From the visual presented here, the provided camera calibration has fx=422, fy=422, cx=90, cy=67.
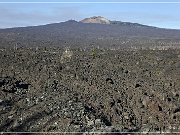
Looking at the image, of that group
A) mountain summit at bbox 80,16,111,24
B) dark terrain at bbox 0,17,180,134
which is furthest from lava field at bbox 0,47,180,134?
mountain summit at bbox 80,16,111,24

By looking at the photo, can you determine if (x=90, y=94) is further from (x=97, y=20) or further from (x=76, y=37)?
(x=97, y=20)

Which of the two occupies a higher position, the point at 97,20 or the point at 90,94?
the point at 97,20

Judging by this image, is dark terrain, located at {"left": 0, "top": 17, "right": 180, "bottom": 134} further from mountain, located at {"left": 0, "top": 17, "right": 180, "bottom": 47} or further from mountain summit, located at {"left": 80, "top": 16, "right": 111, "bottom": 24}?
mountain summit, located at {"left": 80, "top": 16, "right": 111, "bottom": 24}

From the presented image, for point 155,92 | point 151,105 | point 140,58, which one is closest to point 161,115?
point 151,105

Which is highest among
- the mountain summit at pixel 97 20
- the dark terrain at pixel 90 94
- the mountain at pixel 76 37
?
the mountain summit at pixel 97 20

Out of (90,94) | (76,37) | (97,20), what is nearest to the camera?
(90,94)

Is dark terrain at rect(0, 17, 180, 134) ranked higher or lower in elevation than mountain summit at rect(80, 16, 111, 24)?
lower

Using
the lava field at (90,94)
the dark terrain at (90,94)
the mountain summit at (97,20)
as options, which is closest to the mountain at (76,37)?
the mountain summit at (97,20)

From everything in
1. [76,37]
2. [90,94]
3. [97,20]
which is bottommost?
[90,94]

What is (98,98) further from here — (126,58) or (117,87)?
(126,58)

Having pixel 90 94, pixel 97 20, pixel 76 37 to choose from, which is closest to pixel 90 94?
pixel 90 94

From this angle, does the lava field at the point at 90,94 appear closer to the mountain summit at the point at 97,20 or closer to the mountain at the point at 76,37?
the mountain at the point at 76,37
